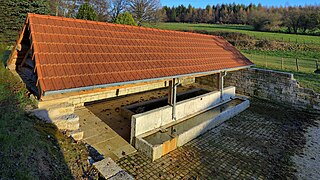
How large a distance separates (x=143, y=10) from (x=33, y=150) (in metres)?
29.9

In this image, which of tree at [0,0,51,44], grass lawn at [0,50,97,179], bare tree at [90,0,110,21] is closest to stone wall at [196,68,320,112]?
grass lawn at [0,50,97,179]

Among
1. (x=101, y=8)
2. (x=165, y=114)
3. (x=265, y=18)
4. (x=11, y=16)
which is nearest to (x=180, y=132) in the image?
(x=165, y=114)

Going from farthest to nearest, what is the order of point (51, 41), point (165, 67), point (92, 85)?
point (165, 67), point (51, 41), point (92, 85)

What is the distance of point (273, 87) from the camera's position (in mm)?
10367

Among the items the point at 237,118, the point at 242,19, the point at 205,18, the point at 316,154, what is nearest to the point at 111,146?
the point at 237,118

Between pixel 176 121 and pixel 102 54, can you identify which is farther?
pixel 176 121

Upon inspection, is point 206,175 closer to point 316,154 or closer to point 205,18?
point 316,154

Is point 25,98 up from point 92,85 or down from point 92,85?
down

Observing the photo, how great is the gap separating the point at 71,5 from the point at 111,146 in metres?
25.6

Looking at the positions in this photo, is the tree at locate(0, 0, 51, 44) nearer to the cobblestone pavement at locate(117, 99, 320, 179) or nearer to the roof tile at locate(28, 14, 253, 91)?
the roof tile at locate(28, 14, 253, 91)

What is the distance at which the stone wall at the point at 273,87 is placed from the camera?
9.34 m

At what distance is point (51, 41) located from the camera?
16.2 ft

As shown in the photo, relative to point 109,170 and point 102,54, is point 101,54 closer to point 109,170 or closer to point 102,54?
point 102,54

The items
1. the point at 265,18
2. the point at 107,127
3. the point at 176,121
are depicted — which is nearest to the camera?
the point at 107,127
